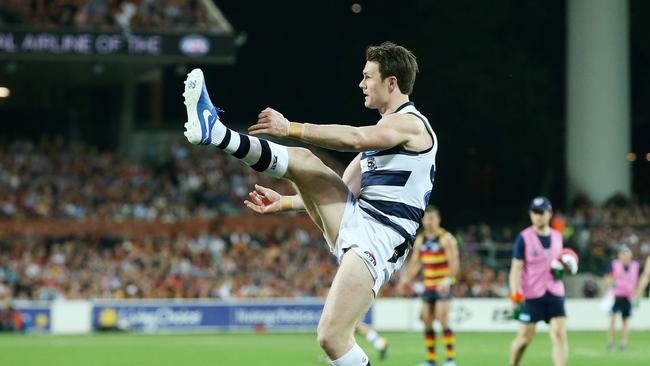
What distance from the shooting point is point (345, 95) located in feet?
155

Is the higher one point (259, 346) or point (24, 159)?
point (24, 159)

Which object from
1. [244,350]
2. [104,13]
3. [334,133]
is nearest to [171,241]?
[104,13]

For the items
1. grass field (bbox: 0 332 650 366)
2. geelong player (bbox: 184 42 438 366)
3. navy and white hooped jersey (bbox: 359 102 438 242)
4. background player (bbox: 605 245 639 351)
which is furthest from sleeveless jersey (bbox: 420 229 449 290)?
navy and white hooped jersey (bbox: 359 102 438 242)

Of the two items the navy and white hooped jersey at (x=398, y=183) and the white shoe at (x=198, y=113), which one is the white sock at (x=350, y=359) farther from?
the white shoe at (x=198, y=113)

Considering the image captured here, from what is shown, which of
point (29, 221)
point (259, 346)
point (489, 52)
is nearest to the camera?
point (259, 346)

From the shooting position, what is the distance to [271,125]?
25.2 feet

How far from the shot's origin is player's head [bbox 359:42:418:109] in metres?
8.44

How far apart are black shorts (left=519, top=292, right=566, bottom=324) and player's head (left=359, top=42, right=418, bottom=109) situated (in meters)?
6.14

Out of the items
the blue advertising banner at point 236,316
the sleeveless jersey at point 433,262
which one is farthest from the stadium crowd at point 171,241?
the sleeveless jersey at point 433,262

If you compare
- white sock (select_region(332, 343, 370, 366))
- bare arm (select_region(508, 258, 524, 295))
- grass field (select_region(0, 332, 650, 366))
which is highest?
bare arm (select_region(508, 258, 524, 295))

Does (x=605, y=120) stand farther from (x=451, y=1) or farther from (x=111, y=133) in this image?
(x=111, y=133)

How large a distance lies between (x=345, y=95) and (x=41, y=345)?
25468mm

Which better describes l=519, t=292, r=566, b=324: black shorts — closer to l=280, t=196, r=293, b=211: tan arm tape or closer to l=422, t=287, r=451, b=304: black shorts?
l=422, t=287, r=451, b=304: black shorts

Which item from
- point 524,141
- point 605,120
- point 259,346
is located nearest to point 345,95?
point 524,141
